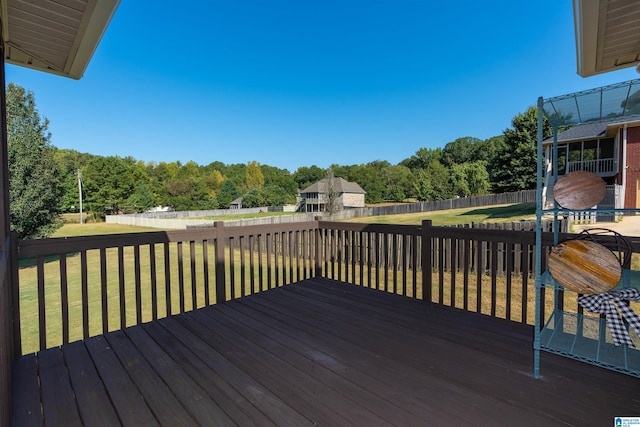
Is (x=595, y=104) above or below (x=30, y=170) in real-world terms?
below

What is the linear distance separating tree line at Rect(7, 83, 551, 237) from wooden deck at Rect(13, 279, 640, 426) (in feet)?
48.7

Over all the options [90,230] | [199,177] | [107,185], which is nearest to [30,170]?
[90,230]

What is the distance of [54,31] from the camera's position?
1916 mm

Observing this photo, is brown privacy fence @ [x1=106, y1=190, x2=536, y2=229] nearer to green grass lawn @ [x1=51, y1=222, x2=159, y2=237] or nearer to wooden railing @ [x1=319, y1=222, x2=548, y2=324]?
green grass lawn @ [x1=51, y1=222, x2=159, y2=237]

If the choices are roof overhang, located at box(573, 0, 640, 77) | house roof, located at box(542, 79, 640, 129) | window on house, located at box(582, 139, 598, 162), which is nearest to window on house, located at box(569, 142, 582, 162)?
window on house, located at box(582, 139, 598, 162)

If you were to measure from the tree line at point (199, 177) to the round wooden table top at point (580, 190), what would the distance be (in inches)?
676

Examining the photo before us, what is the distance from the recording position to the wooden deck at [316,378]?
4.87ft

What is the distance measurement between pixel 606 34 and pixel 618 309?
6.11 feet

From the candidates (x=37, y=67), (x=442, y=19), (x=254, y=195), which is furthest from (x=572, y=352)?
(x=254, y=195)

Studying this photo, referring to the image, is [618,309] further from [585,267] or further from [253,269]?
[253,269]

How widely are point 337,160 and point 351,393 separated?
54989 millimetres

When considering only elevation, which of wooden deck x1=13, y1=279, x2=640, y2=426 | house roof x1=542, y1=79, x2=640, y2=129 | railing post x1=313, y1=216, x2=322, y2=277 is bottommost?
wooden deck x1=13, y1=279, x2=640, y2=426

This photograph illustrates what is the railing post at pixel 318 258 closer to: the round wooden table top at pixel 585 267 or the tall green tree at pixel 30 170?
the round wooden table top at pixel 585 267

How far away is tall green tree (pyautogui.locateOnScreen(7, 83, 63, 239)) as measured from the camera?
40.1 feet
